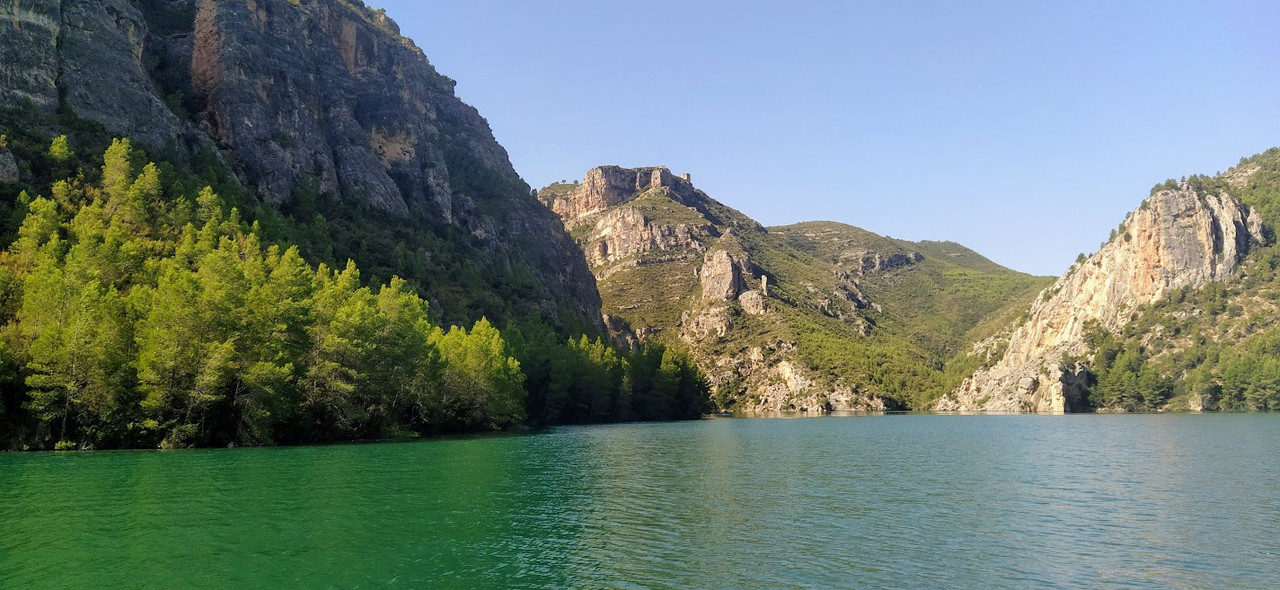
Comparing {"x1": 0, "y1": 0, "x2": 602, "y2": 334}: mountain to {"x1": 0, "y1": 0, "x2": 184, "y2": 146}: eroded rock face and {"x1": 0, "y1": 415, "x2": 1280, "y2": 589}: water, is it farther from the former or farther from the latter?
{"x1": 0, "y1": 415, "x2": 1280, "y2": 589}: water

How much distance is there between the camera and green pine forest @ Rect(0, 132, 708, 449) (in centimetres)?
6122

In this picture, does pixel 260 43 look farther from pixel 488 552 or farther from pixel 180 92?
pixel 488 552

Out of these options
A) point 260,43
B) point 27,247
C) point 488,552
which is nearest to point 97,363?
point 27,247

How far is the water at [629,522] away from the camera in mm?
24281

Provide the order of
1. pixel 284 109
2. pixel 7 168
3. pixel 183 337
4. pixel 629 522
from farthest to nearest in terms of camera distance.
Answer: pixel 284 109 < pixel 7 168 < pixel 183 337 < pixel 629 522

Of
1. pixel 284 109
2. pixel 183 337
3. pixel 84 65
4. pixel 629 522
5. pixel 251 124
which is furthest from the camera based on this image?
pixel 284 109

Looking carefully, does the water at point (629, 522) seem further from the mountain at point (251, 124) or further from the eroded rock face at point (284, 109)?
the eroded rock face at point (284, 109)

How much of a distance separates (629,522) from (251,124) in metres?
146

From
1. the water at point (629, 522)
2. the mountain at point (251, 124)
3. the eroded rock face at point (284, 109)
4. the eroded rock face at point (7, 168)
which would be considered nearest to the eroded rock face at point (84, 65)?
the mountain at point (251, 124)

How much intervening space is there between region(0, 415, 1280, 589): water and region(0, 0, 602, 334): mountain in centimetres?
6148

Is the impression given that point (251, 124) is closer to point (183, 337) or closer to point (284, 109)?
point (284, 109)

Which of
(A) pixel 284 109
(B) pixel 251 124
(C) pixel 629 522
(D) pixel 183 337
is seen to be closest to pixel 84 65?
(B) pixel 251 124

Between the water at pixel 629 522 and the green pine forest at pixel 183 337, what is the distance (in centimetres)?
689

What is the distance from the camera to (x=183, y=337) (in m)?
63.7
